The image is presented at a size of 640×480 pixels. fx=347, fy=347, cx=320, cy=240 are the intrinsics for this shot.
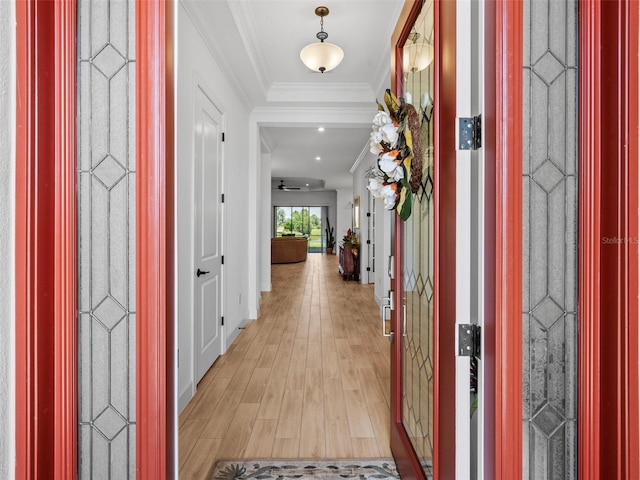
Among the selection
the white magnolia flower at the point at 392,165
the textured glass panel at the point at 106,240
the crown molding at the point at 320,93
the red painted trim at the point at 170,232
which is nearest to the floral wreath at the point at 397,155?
the white magnolia flower at the point at 392,165

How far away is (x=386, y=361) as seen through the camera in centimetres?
316

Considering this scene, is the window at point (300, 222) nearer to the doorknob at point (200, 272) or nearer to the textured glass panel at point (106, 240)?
the doorknob at point (200, 272)

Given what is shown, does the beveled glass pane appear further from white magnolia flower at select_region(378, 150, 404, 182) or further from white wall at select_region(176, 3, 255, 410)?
white wall at select_region(176, 3, 255, 410)

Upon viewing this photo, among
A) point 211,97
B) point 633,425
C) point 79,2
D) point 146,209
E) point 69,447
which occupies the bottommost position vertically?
point 69,447

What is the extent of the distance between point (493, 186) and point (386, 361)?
8.44 feet

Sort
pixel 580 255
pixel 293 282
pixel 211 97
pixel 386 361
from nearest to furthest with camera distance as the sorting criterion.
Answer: pixel 580 255 → pixel 211 97 → pixel 386 361 → pixel 293 282

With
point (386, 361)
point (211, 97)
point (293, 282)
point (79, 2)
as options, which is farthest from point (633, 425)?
point (293, 282)

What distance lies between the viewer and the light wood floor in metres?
1.92

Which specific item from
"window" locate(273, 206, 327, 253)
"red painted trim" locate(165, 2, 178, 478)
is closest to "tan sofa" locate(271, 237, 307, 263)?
"window" locate(273, 206, 327, 253)

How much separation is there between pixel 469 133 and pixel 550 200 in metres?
0.28

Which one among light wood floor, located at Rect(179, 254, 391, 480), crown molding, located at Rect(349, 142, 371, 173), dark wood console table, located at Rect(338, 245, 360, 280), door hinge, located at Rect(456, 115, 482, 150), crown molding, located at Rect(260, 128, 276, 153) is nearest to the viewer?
door hinge, located at Rect(456, 115, 482, 150)

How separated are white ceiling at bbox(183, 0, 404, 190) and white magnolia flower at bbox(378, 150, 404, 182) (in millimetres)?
1861

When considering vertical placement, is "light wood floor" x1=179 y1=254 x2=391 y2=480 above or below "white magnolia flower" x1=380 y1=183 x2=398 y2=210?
below

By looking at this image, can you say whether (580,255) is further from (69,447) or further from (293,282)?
(293,282)
